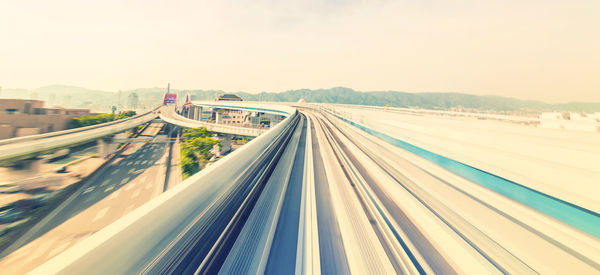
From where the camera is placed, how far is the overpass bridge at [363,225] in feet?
4.31

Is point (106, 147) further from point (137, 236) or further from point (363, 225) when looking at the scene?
point (363, 225)

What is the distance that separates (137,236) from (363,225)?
1.99 metres

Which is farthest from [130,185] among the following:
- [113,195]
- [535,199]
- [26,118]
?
→ [535,199]

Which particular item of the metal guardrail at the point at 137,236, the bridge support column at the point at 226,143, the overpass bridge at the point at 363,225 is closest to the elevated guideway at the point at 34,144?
the overpass bridge at the point at 363,225

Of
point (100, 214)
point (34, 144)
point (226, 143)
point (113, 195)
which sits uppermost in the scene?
point (34, 144)

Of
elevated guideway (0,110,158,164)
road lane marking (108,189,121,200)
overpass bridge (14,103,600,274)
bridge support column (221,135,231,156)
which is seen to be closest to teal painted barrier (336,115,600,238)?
overpass bridge (14,103,600,274)

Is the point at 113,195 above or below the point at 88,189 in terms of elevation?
below

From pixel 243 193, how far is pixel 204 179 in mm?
702

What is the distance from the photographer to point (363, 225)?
6.89ft

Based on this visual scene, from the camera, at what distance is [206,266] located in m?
1.37

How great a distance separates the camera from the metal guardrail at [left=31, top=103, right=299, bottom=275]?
0.93 metres

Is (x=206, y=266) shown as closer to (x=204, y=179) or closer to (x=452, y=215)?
(x=204, y=179)

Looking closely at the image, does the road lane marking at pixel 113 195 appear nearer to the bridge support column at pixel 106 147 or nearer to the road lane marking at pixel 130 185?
the road lane marking at pixel 130 185

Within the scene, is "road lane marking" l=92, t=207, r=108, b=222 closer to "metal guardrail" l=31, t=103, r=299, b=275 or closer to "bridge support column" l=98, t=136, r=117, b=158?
"bridge support column" l=98, t=136, r=117, b=158
